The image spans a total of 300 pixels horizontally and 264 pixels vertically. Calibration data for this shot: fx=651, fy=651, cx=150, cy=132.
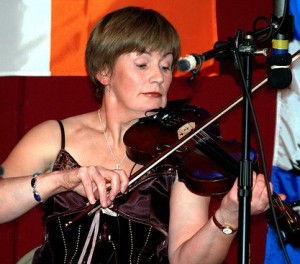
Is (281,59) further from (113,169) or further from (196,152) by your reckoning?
(113,169)

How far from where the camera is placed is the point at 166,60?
5.90 feet

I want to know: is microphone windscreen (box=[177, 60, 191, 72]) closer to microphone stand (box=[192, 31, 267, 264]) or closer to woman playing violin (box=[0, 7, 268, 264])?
microphone stand (box=[192, 31, 267, 264])

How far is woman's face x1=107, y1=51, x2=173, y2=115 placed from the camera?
1.75m

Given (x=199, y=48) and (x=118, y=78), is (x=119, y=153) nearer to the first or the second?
(x=118, y=78)

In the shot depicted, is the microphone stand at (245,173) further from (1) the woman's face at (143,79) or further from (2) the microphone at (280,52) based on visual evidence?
(1) the woman's face at (143,79)

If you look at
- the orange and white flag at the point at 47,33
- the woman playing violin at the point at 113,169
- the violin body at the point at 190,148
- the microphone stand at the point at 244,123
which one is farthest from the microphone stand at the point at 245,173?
the orange and white flag at the point at 47,33

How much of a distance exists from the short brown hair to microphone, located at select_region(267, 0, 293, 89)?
0.55 m

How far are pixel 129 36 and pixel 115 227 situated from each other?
0.52m

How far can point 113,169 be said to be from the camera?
62.4 inches

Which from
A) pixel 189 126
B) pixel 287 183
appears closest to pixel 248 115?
pixel 189 126

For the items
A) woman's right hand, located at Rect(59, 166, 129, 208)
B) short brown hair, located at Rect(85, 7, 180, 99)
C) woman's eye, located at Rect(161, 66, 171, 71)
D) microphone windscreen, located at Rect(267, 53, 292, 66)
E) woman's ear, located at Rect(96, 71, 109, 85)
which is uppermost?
microphone windscreen, located at Rect(267, 53, 292, 66)

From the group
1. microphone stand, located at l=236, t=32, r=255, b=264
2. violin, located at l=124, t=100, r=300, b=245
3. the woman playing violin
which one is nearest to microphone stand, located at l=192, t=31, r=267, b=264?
microphone stand, located at l=236, t=32, r=255, b=264

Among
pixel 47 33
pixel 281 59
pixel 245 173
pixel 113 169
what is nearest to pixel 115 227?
pixel 113 169

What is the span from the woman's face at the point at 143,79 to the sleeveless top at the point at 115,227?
183 millimetres
